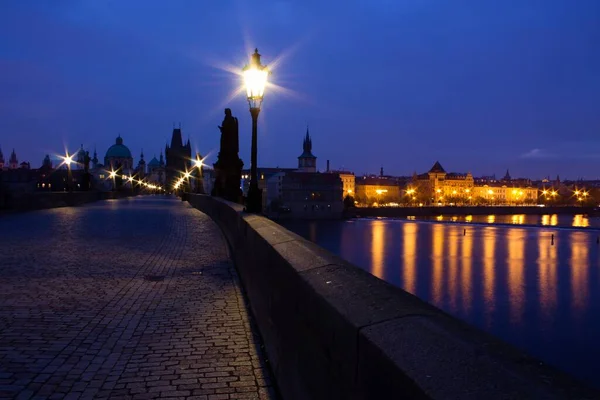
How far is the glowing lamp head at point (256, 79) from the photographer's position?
12.5 m

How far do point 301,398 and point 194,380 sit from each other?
1522mm

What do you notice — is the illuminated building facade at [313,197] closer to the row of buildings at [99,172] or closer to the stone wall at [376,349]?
the row of buildings at [99,172]

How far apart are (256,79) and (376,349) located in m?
11.2

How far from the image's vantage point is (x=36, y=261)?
1091 centimetres

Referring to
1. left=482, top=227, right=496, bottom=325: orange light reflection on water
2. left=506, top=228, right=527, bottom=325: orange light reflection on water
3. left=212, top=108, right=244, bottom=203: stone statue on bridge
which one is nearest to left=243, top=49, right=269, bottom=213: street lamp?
left=212, top=108, right=244, bottom=203: stone statue on bridge

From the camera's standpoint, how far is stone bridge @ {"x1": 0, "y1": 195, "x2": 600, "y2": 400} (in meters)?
1.80

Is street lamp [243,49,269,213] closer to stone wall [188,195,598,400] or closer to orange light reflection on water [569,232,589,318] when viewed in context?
stone wall [188,195,598,400]

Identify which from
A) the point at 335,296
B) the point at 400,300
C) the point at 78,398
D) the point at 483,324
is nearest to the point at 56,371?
the point at 78,398

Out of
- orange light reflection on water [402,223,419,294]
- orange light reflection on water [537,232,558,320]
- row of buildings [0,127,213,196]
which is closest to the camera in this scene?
orange light reflection on water [537,232,558,320]

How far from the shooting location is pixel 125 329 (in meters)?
6.09

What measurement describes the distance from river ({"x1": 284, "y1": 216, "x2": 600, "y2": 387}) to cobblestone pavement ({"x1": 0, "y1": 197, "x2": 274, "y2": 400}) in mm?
7692

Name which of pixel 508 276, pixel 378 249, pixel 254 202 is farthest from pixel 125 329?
pixel 378 249

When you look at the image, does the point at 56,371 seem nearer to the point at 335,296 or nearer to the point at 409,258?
the point at 335,296

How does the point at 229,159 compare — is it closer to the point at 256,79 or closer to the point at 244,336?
the point at 256,79
